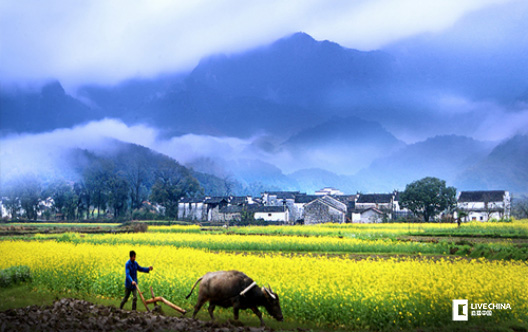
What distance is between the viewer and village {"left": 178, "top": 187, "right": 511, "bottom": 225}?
241 ft

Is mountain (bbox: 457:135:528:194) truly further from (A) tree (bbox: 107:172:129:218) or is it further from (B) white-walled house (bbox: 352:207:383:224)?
(A) tree (bbox: 107:172:129:218)

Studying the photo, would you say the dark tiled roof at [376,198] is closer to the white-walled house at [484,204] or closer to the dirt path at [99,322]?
the white-walled house at [484,204]

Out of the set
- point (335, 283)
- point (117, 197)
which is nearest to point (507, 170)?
point (117, 197)

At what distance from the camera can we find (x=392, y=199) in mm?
87875

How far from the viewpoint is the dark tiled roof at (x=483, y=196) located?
80.4 metres

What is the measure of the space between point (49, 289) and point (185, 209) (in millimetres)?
88795

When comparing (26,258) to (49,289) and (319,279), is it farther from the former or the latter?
(319,279)

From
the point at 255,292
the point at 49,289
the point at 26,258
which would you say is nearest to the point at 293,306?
the point at 255,292

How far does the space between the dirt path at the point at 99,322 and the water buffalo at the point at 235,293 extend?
0.49 metres

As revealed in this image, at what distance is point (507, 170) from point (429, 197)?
375 ft

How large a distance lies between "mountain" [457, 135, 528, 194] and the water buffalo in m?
162

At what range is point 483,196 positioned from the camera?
83062 millimetres

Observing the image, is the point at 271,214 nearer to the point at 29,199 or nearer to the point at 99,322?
the point at 29,199

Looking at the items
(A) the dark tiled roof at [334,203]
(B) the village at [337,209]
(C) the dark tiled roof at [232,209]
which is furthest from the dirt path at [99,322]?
(C) the dark tiled roof at [232,209]
